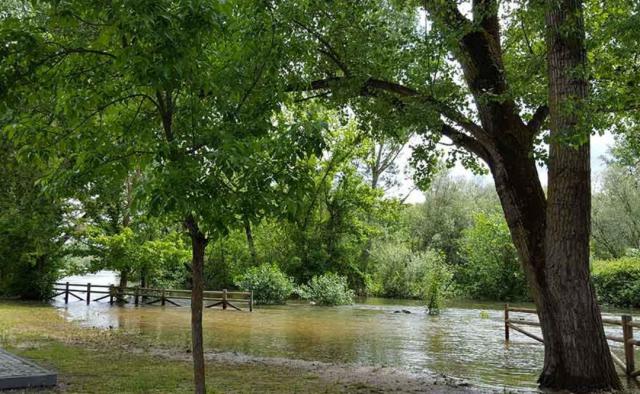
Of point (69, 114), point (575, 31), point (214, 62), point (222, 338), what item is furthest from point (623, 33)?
point (222, 338)

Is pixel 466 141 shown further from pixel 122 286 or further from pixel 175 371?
pixel 122 286

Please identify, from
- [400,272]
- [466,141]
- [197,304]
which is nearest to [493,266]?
[400,272]

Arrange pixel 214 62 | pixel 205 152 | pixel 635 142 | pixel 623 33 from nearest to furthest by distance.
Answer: pixel 205 152 → pixel 214 62 → pixel 623 33 → pixel 635 142

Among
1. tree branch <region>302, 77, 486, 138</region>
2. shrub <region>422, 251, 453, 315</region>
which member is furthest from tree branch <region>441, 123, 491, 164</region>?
shrub <region>422, 251, 453, 315</region>

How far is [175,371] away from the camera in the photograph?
966 cm

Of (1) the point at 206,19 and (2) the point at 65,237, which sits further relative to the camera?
(2) the point at 65,237

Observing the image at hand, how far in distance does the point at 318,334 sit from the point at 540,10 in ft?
39.9

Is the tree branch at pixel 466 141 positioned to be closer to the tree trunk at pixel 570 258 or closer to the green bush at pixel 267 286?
the tree trunk at pixel 570 258

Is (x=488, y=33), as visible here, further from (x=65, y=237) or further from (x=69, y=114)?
(x=65, y=237)

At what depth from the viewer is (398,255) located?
3778cm

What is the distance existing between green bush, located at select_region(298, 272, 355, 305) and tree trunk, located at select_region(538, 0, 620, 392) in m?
21.9

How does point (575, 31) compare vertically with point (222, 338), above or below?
above

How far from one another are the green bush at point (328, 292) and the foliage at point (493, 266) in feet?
37.7

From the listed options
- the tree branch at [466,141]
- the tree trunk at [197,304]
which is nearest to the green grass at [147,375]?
the tree trunk at [197,304]
